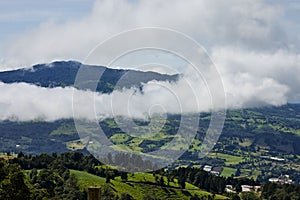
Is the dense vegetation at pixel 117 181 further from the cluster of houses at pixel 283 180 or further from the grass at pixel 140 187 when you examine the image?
the cluster of houses at pixel 283 180

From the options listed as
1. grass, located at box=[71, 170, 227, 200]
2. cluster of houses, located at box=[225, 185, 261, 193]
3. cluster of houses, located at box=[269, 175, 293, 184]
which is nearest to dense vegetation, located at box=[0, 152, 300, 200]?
grass, located at box=[71, 170, 227, 200]

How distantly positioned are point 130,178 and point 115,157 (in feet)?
191

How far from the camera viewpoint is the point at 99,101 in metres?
27.4

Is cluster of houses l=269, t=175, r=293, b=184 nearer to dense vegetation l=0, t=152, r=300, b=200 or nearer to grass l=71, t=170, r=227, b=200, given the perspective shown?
dense vegetation l=0, t=152, r=300, b=200

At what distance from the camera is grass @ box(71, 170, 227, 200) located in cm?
8250

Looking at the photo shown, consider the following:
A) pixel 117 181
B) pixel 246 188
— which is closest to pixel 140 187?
pixel 117 181

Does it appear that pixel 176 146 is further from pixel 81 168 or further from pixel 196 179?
pixel 196 179

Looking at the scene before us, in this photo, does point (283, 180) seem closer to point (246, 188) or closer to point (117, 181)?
point (246, 188)

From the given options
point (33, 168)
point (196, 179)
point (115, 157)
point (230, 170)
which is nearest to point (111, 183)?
point (33, 168)

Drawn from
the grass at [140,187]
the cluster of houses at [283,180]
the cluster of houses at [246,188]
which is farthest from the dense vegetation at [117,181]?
the cluster of houses at [283,180]

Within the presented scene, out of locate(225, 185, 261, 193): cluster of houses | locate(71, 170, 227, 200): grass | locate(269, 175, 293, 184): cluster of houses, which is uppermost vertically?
locate(71, 170, 227, 200): grass

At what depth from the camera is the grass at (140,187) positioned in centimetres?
8250

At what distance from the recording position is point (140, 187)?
8694cm

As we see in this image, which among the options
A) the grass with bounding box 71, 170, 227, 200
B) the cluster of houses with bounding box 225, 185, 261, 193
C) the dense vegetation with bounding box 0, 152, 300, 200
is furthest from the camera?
the cluster of houses with bounding box 225, 185, 261, 193
